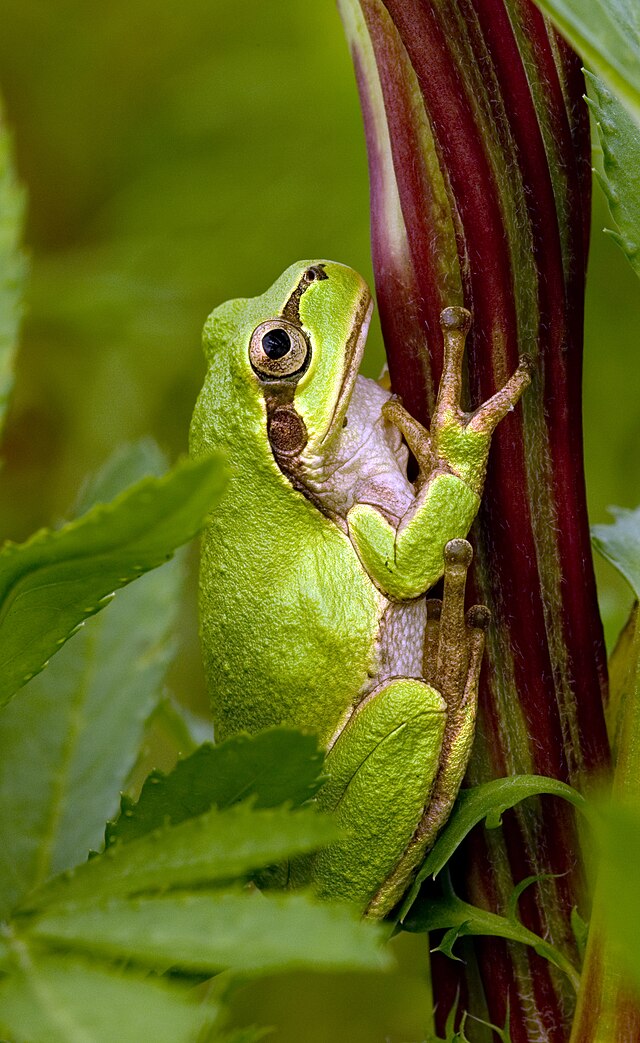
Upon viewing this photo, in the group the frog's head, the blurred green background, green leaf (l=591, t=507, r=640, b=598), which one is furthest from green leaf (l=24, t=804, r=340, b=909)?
the blurred green background

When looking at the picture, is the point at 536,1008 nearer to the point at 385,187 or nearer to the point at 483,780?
the point at 483,780

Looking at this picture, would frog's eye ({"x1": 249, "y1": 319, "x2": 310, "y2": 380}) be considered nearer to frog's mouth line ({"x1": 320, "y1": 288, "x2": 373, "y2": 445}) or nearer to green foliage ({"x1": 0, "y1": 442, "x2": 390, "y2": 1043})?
frog's mouth line ({"x1": 320, "y1": 288, "x2": 373, "y2": 445})

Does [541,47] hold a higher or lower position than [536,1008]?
higher

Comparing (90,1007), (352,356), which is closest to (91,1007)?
(90,1007)

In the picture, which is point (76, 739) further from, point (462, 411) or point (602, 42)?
point (602, 42)

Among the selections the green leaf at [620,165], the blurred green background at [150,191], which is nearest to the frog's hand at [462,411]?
the green leaf at [620,165]

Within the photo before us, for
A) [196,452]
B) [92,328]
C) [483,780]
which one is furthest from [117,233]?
[483,780]
